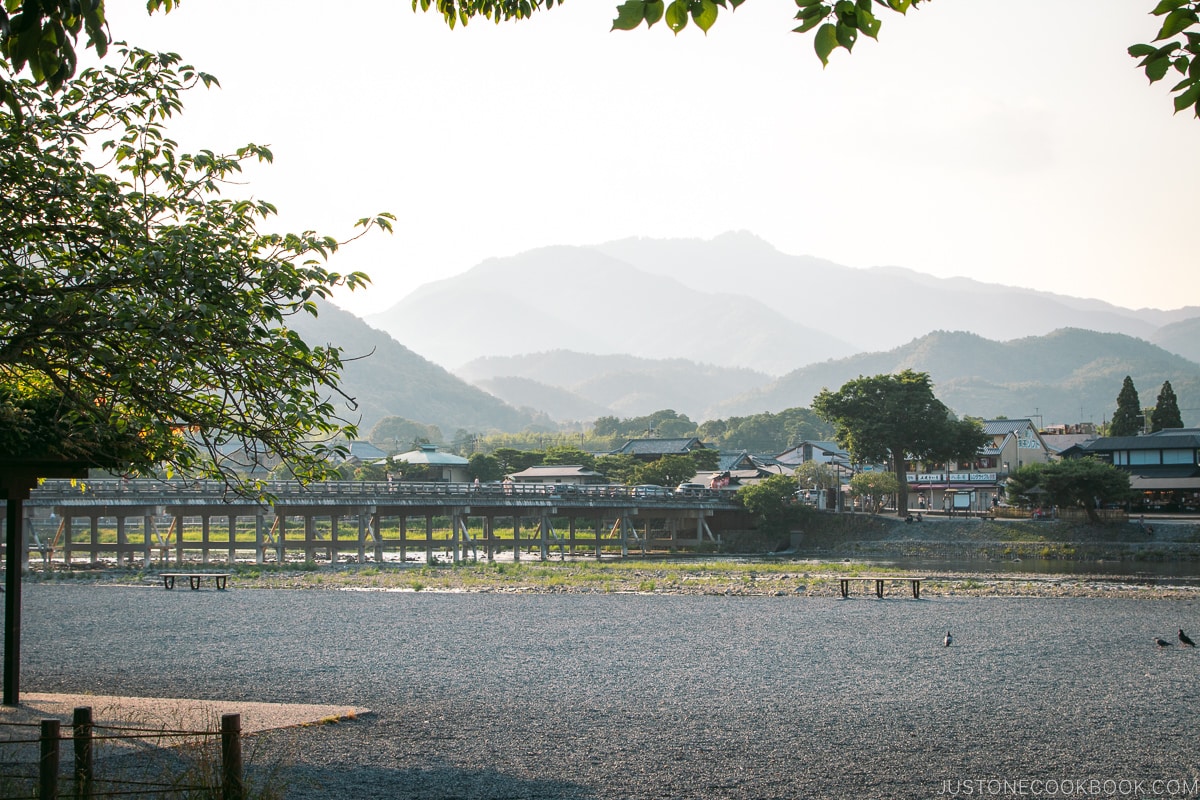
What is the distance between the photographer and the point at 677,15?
16.2ft

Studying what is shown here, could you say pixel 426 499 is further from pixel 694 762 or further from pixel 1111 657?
pixel 694 762

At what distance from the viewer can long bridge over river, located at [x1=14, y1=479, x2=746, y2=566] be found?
1642 inches

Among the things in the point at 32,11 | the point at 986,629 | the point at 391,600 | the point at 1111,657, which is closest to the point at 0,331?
the point at 32,11

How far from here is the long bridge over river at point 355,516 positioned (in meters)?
41.7

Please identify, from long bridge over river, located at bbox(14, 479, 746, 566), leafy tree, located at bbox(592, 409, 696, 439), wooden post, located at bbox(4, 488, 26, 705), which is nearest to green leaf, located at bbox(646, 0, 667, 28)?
wooden post, located at bbox(4, 488, 26, 705)

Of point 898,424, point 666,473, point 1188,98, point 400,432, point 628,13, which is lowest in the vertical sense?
point 666,473

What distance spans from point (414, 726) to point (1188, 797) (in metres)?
6.77

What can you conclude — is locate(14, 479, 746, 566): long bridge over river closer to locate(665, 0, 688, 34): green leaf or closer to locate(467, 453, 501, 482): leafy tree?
locate(467, 453, 501, 482): leafy tree

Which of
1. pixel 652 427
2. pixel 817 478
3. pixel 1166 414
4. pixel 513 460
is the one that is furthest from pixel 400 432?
pixel 1166 414

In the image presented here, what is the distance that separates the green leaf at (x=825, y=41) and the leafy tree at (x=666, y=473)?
7179 cm

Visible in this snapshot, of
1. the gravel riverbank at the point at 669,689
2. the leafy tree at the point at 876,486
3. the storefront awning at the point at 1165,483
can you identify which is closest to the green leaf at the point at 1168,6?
the gravel riverbank at the point at 669,689

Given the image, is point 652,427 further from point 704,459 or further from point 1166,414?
point 1166,414

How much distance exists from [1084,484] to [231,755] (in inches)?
2083

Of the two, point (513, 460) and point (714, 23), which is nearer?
point (714, 23)
